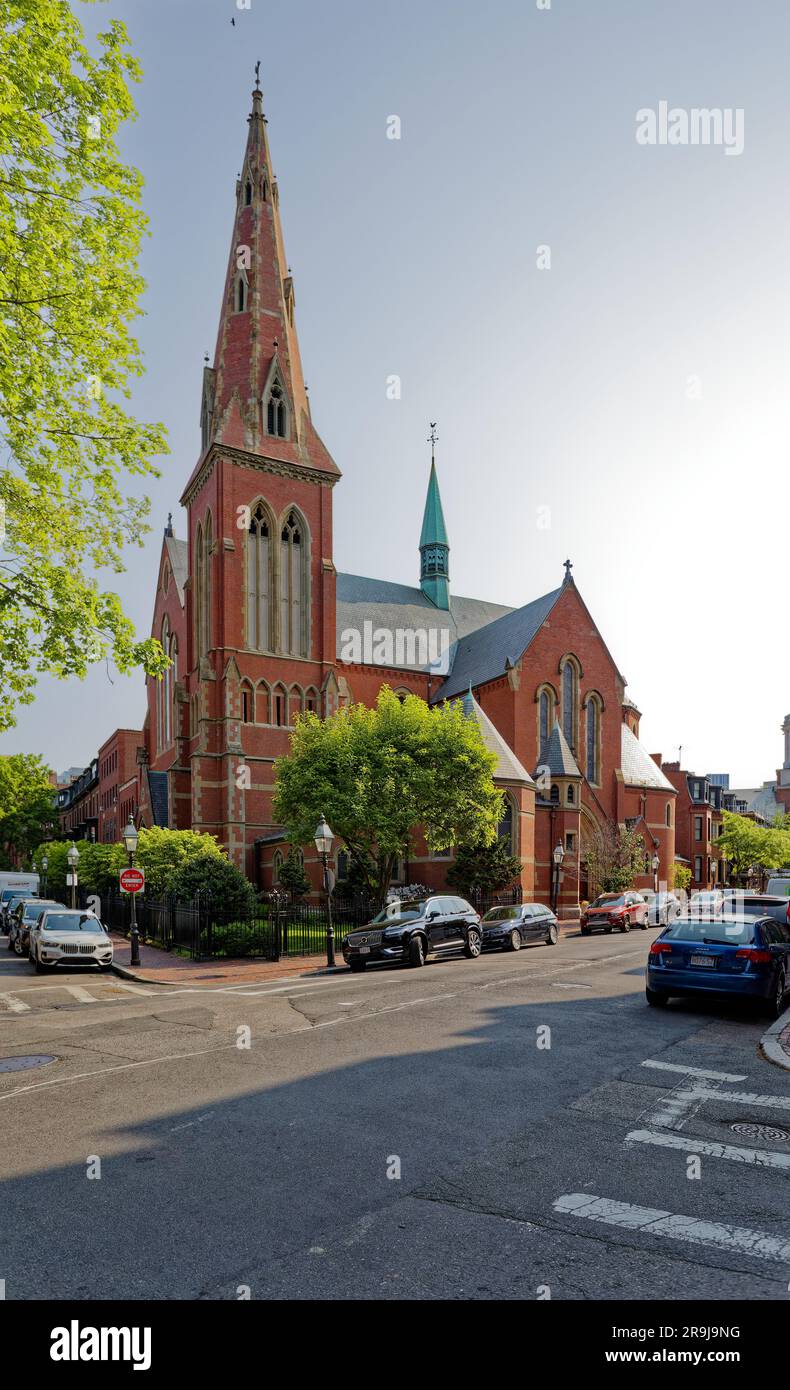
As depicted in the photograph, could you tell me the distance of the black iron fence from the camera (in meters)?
24.1

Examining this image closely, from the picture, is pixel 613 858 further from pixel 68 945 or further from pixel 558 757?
pixel 68 945

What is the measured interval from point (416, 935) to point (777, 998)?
30.8 ft

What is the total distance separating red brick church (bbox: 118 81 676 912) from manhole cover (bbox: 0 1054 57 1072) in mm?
28943

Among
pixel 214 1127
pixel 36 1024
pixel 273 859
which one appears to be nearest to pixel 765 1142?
pixel 214 1127

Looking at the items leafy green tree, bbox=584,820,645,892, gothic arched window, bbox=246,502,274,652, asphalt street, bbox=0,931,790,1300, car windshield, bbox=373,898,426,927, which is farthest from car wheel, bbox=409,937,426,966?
leafy green tree, bbox=584,820,645,892

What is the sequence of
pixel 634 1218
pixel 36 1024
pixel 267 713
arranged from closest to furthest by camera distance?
pixel 634 1218 → pixel 36 1024 → pixel 267 713

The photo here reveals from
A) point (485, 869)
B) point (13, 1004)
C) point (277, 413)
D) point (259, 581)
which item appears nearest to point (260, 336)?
point (277, 413)

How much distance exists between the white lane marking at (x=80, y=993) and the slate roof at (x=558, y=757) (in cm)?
3088

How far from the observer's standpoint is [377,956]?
20000 millimetres

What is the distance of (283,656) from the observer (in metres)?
44.8

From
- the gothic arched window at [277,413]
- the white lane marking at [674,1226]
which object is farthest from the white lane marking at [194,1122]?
the gothic arched window at [277,413]

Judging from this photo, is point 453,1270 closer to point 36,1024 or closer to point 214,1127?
point 214,1127

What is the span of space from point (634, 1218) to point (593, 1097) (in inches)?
114

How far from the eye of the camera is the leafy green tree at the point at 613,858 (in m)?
45.2
